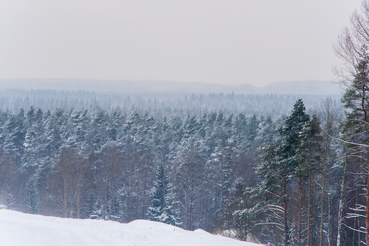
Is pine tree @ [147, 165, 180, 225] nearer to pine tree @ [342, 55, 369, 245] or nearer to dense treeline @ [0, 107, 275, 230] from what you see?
dense treeline @ [0, 107, 275, 230]

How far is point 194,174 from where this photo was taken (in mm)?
38406

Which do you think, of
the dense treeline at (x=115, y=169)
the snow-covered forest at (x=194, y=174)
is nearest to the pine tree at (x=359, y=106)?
the snow-covered forest at (x=194, y=174)

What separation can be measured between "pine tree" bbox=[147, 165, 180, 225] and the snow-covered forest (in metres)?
0.12

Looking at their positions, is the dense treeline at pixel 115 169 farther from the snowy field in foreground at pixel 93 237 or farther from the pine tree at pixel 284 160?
the snowy field in foreground at pixel 93 237

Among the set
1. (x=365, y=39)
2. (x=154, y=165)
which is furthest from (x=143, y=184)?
(x=365, y=39)

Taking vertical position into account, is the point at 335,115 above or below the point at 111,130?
above

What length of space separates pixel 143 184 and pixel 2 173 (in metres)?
19.8

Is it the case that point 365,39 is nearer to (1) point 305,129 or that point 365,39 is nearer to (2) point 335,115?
(1) point 305,129

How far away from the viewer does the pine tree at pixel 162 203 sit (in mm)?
32281

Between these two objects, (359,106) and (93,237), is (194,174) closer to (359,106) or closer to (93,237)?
(93,237)

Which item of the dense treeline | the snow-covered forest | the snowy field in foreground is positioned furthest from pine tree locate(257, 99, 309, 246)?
the dense treeline

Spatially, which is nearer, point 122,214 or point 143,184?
point 122,214

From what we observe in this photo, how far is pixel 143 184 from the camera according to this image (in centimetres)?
4091

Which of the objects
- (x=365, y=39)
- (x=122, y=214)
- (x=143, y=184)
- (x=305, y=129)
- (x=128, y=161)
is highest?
(x=365, y=39)
